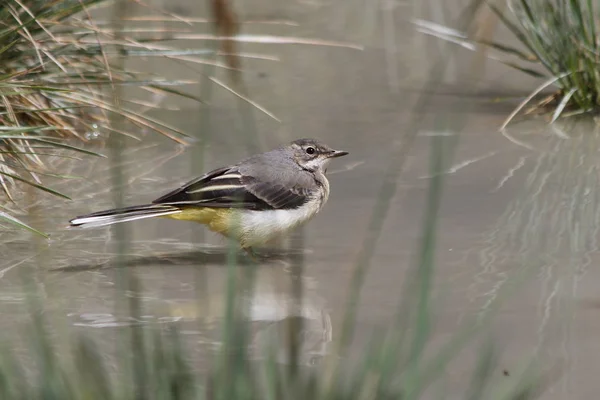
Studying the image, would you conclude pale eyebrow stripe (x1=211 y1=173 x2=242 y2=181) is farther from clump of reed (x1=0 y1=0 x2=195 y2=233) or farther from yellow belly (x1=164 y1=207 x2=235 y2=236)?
clump of reed (x1=0 y1=0 x2=195 y2=233)

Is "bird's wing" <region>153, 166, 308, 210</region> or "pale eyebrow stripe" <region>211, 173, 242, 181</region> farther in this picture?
"pale eyebrow stripe" <region>211, 173, 242, 181</region>

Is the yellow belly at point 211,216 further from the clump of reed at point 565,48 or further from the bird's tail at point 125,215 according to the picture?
the clump of reed at point 565,48

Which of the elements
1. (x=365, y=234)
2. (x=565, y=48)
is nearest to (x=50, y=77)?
(x=365, y=234)

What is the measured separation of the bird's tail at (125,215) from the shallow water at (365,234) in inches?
4.0

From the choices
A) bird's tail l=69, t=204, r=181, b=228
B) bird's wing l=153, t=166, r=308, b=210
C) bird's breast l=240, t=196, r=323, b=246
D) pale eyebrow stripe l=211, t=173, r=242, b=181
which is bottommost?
bird's breast l=240, t=196, r=323, b=246

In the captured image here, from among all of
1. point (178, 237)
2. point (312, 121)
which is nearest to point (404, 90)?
point (312, 121)

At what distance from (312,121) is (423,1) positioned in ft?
10.8

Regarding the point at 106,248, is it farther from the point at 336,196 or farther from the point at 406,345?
the point at 406,345

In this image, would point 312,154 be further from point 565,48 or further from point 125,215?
point 565,48

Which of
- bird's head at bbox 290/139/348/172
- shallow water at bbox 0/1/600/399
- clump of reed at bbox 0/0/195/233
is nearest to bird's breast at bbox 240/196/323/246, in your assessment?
shallow water at bbox 0/1/600/399

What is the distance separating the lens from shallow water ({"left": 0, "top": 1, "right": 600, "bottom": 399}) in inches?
186

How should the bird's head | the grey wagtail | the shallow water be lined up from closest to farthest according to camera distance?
the shallow water
the grey wagtail
the bird's head

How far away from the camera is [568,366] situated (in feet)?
13.8

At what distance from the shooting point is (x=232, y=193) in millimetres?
5828
